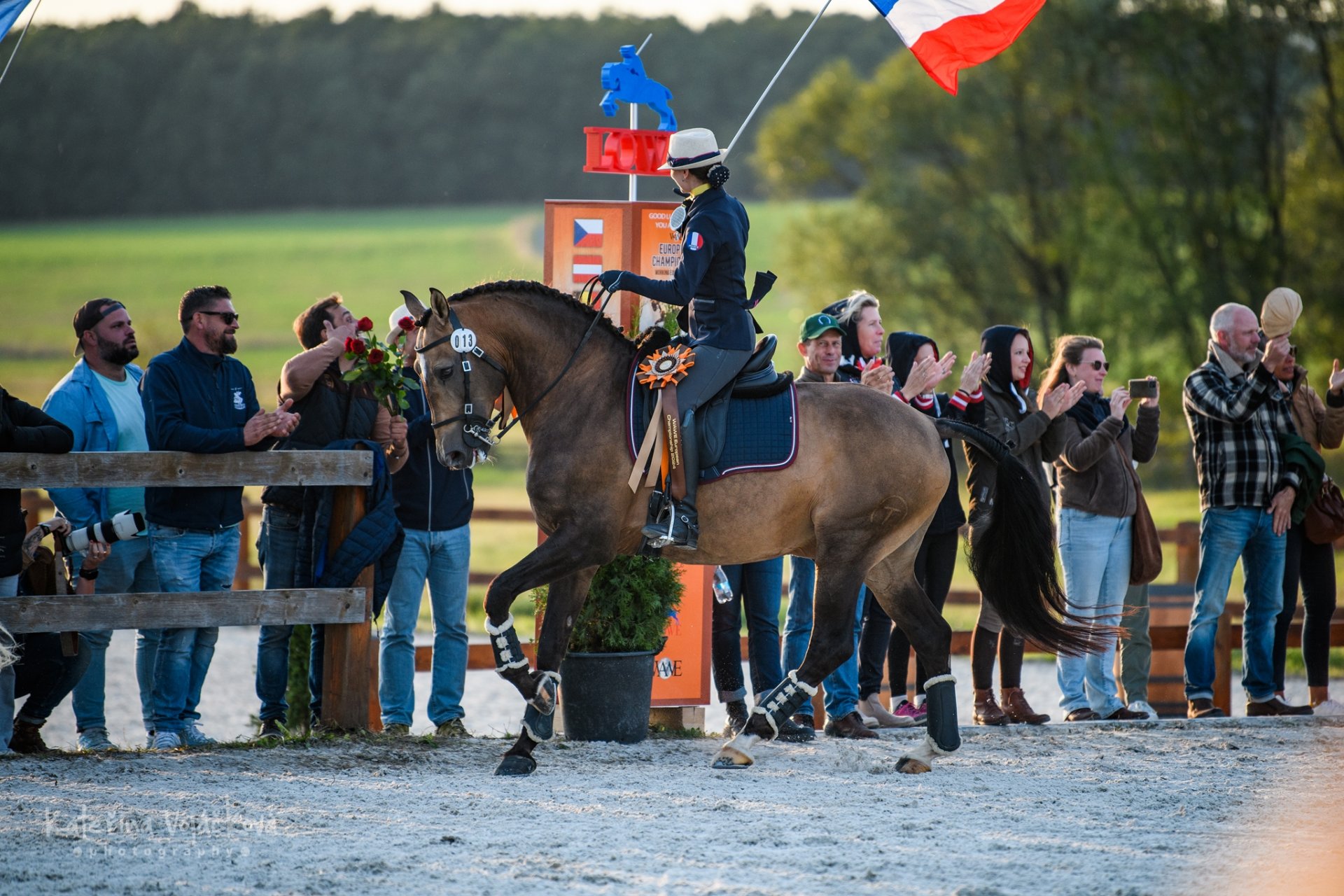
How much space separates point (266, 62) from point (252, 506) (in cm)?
5664

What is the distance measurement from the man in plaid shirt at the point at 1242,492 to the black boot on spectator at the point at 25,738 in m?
6.59

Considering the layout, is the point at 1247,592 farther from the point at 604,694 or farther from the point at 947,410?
the point at 604,694

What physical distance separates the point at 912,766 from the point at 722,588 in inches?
57.0

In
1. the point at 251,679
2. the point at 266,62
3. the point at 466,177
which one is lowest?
the point at 251,679

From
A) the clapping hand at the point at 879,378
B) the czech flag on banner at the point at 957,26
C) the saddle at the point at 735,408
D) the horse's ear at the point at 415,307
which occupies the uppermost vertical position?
the czech flag on banner at the point at 957,26

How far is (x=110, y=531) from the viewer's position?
6.54 m

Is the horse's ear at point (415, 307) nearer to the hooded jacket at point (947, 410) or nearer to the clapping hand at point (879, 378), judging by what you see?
the clapping hand at point (879, 378)

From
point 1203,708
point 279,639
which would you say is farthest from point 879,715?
point 279,639

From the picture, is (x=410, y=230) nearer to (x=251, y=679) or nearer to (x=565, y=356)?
(x=251, y=679)

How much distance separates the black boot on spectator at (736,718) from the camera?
7320mm

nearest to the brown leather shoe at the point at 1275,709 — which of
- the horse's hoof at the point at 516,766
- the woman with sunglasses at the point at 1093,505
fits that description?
the woman with sunglasses at the point at 1093,505

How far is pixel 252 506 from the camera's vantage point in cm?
1499

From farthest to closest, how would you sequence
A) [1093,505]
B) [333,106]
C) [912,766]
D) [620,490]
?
[333,106]
[1093,505]
[912,766]
[620,490]

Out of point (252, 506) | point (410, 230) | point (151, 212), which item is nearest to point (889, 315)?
point (252, 506)
